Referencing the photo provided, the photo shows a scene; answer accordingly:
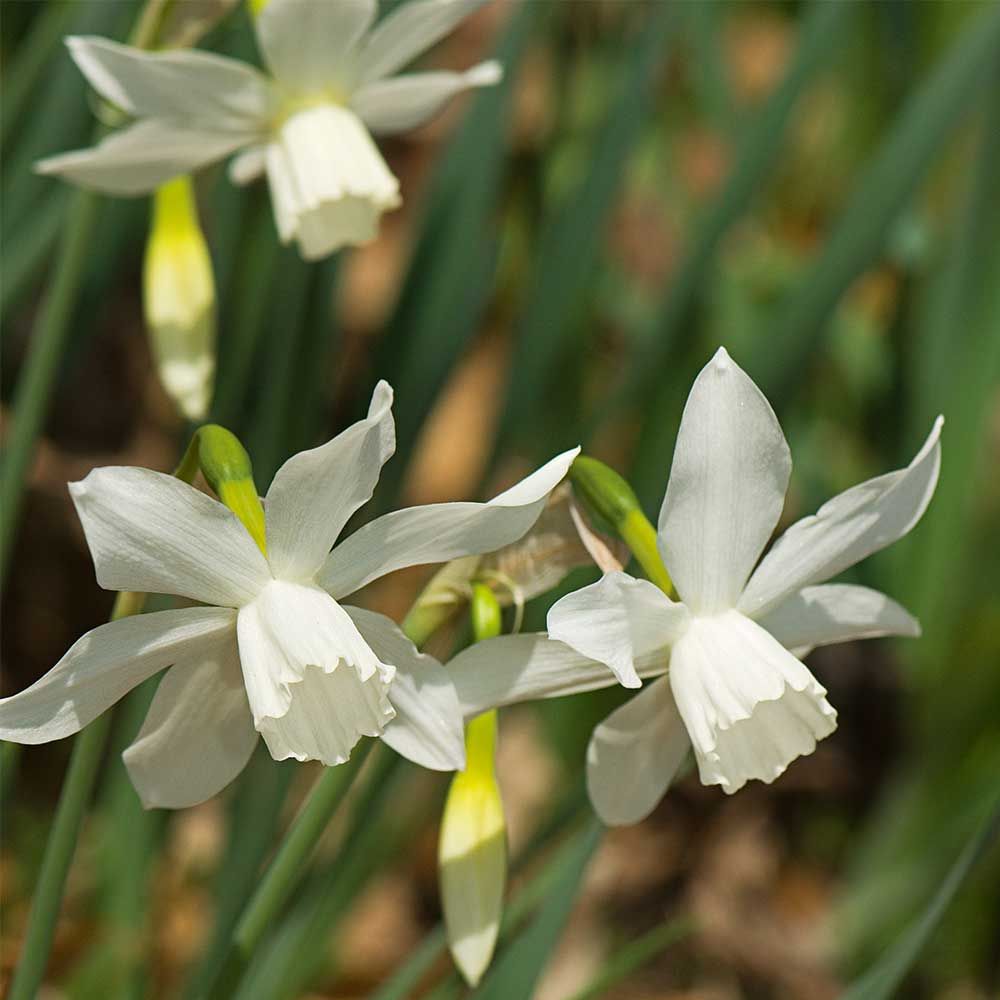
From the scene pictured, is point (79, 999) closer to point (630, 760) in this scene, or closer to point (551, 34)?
point (630, 760)

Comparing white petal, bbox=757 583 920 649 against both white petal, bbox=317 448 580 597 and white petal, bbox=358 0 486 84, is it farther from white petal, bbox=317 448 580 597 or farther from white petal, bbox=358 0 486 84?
white petal, bbox=358 0 486 84

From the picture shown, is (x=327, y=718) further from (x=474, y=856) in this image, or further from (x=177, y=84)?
(x=177, y=84)

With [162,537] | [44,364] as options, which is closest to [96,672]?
[162,537]

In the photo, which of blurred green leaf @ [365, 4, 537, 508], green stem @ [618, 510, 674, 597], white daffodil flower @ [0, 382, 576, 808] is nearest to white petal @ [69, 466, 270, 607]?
white daffodil flower @ [0, 382, 576, 808]

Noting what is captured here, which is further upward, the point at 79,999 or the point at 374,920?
the point at 79,999

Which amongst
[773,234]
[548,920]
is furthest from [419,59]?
[548,920]

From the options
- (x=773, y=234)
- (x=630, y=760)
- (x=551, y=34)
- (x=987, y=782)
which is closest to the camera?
(x=630, y=760)
